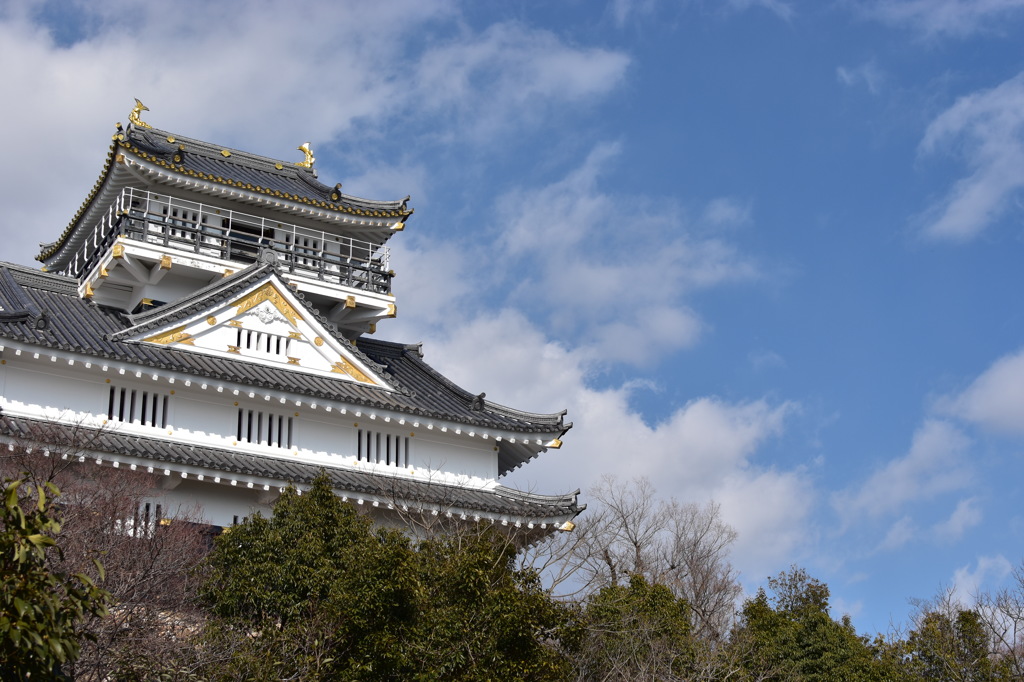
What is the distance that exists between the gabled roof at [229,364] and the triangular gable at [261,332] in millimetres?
231

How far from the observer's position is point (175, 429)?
2623cm

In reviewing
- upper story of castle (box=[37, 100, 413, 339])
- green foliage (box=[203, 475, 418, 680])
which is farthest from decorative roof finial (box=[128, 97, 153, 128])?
green foliage (box=[203, 475, 418, 680])

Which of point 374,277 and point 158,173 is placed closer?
point 158,173

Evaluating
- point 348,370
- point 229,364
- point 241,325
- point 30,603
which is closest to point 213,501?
point 229,364

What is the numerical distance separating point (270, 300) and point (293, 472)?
495 cm

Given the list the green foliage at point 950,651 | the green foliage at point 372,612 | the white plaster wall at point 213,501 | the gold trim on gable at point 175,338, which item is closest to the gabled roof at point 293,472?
the white plaster wall at point 213,501

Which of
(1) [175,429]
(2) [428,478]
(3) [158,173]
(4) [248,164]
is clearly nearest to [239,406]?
(1) [175,429]

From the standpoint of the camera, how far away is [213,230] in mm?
31797

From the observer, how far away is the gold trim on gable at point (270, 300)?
28.5 m

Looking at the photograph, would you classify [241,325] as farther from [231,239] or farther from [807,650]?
[807,650]

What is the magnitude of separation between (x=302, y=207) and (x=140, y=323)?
260 inches

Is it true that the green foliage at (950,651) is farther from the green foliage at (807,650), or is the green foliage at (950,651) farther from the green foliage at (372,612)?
the green foliage at (372,612)

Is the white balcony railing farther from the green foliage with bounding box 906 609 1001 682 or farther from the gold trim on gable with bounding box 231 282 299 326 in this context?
the green foliage with bounding box 906 609 1001 682

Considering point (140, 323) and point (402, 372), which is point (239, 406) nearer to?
point (140, 323)
